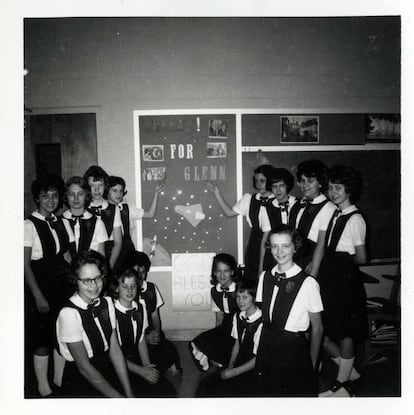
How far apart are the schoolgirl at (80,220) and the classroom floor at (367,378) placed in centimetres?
72

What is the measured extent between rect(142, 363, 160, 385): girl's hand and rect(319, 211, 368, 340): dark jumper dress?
937 millimetres

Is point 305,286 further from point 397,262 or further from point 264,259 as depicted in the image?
point 397,262

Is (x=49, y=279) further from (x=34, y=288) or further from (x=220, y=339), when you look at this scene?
(x=220, y=339)

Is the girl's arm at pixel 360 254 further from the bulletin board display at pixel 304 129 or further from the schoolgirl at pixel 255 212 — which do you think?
the bulletin board display at pixel 304 129

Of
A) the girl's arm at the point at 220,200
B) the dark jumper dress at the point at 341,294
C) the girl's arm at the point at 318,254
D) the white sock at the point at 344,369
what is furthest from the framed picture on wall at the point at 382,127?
the white sock at the point at 344,369

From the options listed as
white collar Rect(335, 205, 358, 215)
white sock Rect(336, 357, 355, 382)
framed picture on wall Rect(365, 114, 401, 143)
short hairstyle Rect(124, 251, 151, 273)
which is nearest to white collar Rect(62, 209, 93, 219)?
short hairstyle Rect(124, 251, 151, 273)

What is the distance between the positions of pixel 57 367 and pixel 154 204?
1.14 m

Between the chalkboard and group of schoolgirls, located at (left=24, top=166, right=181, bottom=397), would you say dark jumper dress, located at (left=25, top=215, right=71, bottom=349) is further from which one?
the chalkboard

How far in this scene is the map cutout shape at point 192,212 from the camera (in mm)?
2816

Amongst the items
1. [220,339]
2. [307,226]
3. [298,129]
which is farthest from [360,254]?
[298,129]

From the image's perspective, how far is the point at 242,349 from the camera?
85.0 inches

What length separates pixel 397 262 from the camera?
9.75ft
